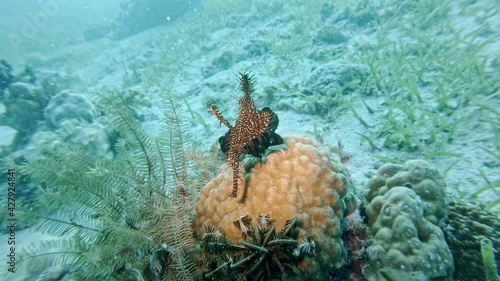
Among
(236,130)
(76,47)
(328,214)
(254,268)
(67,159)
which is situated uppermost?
(76,47)

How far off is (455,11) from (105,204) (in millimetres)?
11035

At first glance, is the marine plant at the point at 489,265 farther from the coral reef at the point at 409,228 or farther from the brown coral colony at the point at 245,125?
the brown coral colony at the point at 245,125

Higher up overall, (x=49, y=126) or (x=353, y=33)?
(x=353, y=33)

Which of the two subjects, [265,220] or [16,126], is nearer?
[265,220]

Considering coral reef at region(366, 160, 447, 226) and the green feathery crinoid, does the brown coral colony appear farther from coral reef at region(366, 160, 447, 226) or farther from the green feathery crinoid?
coral reef at region(366, 160, 447, 226)

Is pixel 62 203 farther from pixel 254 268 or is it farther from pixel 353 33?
pixel 353 33

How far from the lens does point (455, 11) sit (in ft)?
27.6

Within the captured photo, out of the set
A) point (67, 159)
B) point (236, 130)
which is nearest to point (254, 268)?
point (236, 130)

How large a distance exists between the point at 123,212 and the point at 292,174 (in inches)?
82.0

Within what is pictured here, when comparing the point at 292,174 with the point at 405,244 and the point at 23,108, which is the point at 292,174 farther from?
the point at 23,108

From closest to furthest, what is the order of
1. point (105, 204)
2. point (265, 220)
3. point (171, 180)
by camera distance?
point (265, 220)
point (105, 204)
point (171, 180)

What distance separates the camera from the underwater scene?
2621 millimetres

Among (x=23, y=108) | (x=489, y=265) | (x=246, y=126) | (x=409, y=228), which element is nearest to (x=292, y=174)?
(x=246, y=126)

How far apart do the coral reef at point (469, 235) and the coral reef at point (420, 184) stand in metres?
0.27
